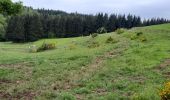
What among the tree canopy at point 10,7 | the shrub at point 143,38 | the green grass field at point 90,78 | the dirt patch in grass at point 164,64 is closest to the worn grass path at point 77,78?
the green grass field at point 90,78

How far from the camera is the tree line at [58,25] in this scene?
111m

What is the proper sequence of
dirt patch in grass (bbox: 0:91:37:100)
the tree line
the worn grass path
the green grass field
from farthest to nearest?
the tree line, the worn grass path, dirt patch in grass (bbox: 0:91:37:100), the green grass field

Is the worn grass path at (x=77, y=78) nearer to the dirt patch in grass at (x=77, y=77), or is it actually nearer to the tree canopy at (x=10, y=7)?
the dirt patch in grass at (x=77, y=77)

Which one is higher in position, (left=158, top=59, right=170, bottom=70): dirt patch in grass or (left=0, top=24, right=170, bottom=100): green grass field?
(left=158, top=59, right=170, bottom=70): dirt patch in grass

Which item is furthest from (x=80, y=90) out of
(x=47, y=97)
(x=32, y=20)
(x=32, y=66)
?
(x=32, y=20)

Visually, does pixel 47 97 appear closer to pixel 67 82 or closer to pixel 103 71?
pixel 67 82

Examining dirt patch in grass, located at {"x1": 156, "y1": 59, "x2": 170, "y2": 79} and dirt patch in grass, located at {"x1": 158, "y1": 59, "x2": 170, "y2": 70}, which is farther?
dirt patch in grass, located at {"x1": 158, "y1": 59, "x2": 170, "y2": 70}

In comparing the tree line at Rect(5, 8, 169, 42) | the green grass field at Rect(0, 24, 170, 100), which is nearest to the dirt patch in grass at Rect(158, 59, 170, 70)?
the green grass field at Rect(0, 24, 170, 100)

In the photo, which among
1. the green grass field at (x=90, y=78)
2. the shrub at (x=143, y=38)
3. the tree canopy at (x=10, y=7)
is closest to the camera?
the green grass field at (x=90, y=78)

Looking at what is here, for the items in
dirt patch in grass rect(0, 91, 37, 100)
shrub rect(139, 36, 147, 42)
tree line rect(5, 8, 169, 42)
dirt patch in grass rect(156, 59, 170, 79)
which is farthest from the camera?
tree line rect(5, 8, 169, 42)

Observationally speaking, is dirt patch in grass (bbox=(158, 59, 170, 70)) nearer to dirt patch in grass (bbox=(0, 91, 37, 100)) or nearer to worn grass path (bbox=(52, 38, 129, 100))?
worn grass path (bbox=(52, 38, 129, 100))

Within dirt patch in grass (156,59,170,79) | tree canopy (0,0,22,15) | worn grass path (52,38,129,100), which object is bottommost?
worn grass path (52,38,129,100)

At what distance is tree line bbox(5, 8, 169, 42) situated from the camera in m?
111

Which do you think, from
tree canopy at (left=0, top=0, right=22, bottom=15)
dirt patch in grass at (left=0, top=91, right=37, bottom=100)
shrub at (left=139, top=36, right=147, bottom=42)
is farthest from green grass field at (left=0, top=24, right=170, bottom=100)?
shrub at (left=139, top=36, right=147, bottom=42)
